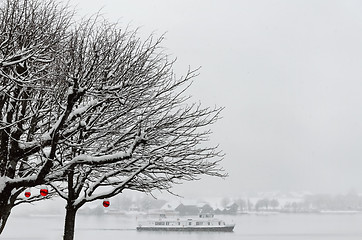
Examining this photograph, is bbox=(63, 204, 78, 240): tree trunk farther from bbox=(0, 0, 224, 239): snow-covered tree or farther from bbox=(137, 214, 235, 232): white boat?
bbox=(137, 214, 235, 232): white boat

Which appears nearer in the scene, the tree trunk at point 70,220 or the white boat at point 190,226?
the tree trunk at point 70,220

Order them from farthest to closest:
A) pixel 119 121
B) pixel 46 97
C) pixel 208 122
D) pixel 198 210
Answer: pixel 198 210 < pixel 208 122 < pixel 119 121 < pixel 46 97

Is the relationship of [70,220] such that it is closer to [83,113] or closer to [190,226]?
[83,113]

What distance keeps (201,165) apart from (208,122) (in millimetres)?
1266

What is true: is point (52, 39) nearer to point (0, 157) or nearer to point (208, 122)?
point (0, 157)

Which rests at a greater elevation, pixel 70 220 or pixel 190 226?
pixel 190 226

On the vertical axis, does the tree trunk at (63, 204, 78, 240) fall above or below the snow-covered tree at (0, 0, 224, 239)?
below

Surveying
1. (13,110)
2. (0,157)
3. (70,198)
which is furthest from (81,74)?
(70,198)

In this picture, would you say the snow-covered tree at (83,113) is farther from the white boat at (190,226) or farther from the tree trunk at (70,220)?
the white boat at (190,226)

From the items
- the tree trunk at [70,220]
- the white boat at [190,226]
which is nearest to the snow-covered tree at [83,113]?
the tree trunk at [70,220]

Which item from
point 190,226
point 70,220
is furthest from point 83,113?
point 190,226

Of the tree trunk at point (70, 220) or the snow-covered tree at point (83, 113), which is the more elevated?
the snow-covered tree at point (83, 113)

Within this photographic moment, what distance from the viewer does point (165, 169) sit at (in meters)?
12.2

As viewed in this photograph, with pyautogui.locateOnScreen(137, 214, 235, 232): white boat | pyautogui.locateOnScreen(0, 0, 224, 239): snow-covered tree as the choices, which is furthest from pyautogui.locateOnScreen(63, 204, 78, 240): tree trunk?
pyautogui.locateOnScreen(137, 214, 235, 232): white boat
